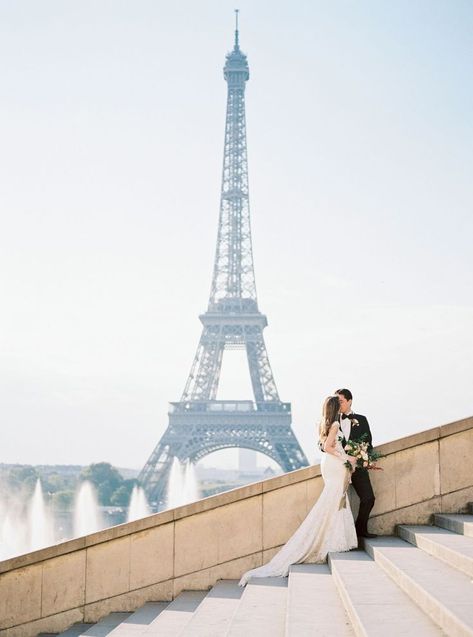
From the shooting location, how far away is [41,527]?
250 ft

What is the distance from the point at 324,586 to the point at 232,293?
238 feet

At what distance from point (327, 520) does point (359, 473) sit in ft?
2.25

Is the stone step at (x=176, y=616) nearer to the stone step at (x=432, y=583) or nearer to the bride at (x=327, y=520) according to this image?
the bride at (x=327, y=520)

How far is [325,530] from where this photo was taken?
434 inches


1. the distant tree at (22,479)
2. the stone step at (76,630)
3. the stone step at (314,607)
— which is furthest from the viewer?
the distant tree at (22,479)

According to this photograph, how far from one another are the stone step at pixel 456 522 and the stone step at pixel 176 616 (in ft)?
9.40

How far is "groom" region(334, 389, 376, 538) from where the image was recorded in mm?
11203

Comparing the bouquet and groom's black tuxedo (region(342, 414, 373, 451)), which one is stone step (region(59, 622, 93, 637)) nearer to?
the bouquet

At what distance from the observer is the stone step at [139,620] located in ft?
30.9

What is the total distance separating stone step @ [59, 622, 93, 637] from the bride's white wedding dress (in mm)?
1906

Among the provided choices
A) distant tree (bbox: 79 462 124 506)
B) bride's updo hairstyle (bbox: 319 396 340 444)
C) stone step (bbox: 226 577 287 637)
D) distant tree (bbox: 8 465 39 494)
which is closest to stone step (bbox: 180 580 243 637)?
stone step (bbox: 226 577 287 637)

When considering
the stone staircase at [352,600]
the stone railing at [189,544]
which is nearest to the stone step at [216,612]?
the stone staircase at [352,600]

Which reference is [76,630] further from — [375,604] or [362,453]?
[375,604]

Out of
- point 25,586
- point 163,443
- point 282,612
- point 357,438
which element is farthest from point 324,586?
point 163,443
